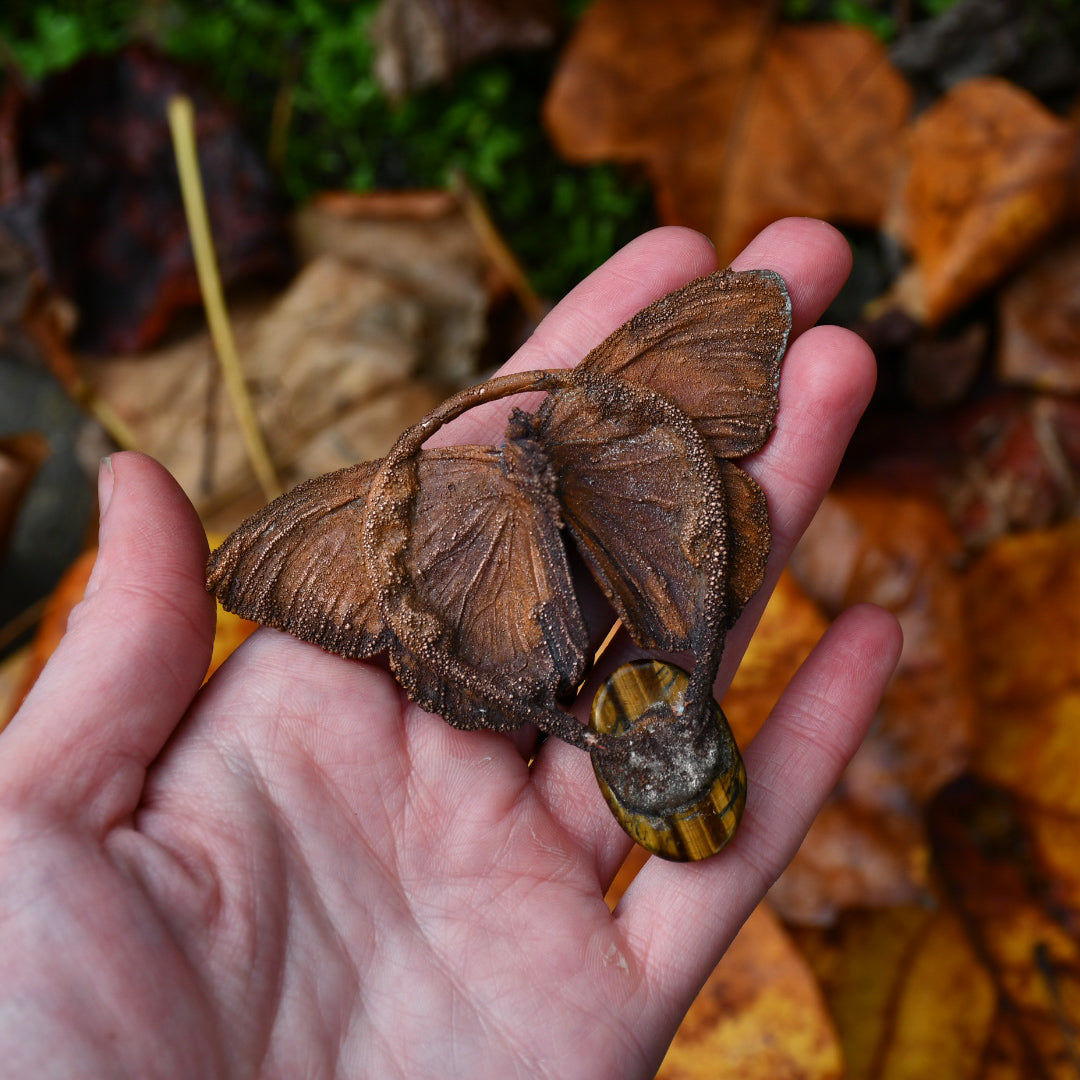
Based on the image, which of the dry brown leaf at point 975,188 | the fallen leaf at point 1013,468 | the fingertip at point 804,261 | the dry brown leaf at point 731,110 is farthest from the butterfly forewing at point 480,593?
the dry brown leaf at point 975,188

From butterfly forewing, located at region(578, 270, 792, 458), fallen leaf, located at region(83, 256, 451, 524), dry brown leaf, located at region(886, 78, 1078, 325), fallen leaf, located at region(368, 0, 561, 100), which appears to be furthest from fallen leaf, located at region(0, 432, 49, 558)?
dry brown leaf, located at region(886, 78, 1078, 325)

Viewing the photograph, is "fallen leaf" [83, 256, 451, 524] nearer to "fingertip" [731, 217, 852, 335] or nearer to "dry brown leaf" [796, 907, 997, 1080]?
"fingertip" [731, 217, 852, 335]

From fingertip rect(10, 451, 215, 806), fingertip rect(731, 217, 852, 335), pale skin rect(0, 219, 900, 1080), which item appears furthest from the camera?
fingertip rect(731, 217, 852, 335)

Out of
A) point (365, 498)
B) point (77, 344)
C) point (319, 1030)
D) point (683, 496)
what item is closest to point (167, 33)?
point (77, 344)

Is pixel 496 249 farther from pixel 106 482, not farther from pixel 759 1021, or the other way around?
pixel 759 1021

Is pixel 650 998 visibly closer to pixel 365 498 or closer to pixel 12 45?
pixel 365 498
